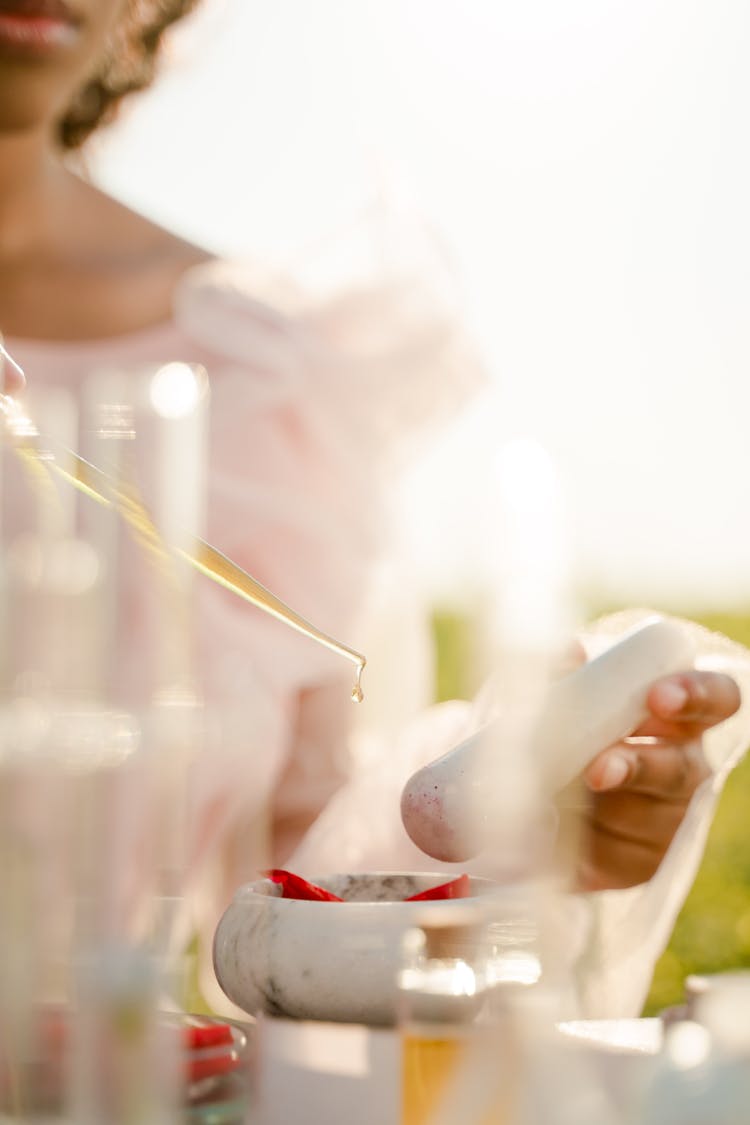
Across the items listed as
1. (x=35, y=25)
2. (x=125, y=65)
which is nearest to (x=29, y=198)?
(x=125, y=65)

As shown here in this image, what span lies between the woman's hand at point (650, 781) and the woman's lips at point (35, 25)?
94 centimetres

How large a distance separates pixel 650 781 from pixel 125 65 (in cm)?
134

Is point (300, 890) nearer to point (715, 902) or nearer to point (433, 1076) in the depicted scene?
point (433, 1076)

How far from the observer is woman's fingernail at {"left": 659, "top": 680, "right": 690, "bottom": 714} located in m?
0.66

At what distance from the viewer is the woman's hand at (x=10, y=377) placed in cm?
53

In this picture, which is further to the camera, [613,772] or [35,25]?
[35,25]

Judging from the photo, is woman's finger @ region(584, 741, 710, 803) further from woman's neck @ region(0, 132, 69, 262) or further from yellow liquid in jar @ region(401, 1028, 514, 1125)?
woman's neck @ region(0, 132, 69, 262)

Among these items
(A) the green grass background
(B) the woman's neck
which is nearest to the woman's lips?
(B) the woman's neck

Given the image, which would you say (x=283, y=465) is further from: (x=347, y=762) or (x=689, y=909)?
(x=689, y=909)

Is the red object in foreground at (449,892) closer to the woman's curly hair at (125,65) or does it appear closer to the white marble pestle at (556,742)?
the white marble pestle at (556,742)

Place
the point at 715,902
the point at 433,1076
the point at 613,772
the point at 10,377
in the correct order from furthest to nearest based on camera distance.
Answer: the point at 715,902 < the point at 613,772 < the point at 10,377 < the point at 433,1076

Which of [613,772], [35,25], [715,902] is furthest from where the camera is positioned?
[715,902]

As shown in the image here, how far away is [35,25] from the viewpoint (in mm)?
1268

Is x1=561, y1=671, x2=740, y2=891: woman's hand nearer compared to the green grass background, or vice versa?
x1=561, y1=671, x2=740, y2=891: woman's hand
